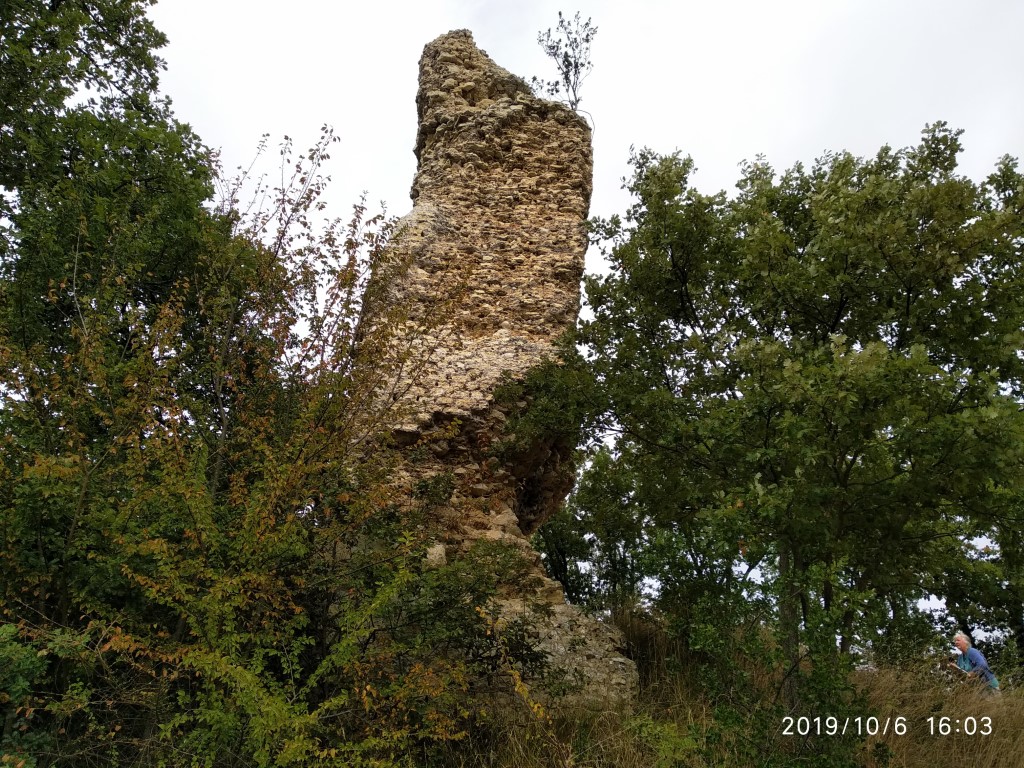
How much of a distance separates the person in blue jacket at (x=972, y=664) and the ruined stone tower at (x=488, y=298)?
347cm

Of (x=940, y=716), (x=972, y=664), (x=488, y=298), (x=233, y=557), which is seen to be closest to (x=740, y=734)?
(x=940, y=716)

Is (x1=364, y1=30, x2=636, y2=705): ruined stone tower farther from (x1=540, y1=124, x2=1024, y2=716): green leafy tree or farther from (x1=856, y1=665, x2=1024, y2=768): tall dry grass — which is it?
(x1=856, y1=665, x2=1024, y2=768): tall dry grass

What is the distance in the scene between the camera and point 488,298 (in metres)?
9.00

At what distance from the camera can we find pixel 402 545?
493 centimetres

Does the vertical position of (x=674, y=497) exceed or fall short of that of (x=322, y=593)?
it exceeds it

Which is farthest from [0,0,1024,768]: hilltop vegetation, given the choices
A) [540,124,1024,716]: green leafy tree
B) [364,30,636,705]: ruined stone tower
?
[364,30,636,705]: ruined stone tower

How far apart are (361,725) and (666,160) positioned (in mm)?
5601

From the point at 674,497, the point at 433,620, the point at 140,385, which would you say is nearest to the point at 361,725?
the point at 433,620

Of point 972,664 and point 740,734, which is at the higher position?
point 972,664

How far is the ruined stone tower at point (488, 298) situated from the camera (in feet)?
21.4

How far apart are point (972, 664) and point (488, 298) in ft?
21.7

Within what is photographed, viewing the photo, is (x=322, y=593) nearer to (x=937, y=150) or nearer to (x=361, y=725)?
(x=361, y=725)

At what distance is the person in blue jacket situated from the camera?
706 centimetres

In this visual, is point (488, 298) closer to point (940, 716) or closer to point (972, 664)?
point (940, 716)
